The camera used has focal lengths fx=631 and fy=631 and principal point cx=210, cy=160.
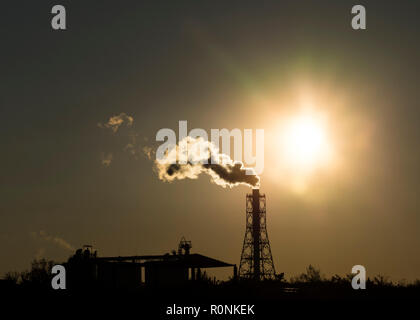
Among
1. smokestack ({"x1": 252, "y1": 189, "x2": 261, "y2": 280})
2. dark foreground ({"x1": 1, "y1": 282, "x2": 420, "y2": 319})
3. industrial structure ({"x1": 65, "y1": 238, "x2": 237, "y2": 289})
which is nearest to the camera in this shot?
dark foreground ({"x1": 1, "y1": 282, "x2": 420, "y2": 319})

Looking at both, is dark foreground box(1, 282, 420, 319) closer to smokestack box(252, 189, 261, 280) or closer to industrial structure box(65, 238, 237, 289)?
industrial structure box(65, 238, 237, 289)

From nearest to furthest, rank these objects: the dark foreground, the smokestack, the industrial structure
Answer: the dark foreground → the industrial structure → the smokestack

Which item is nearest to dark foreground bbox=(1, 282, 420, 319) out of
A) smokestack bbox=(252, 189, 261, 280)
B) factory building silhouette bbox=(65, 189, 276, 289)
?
factory building silhouette bbox=(65, 189, 276, 289)
